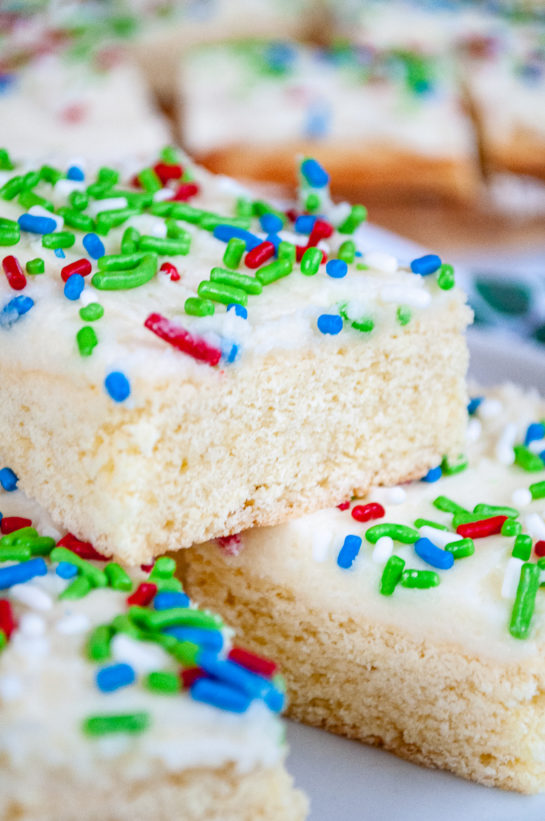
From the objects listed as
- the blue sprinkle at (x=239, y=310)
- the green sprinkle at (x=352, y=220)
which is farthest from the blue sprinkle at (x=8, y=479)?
the green sprinkle at (x=352, y=220)

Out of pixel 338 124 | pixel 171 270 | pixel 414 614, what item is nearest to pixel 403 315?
pixel 171 270

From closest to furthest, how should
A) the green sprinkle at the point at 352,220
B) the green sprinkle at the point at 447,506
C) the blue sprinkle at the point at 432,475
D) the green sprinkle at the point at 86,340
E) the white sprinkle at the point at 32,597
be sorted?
the white sprinkle at the point at 32,597 → the green sprinkle at the point at 86,340 → the green sprinkle at the point at 447,506 → the blue sprinkle at the point at 432,475 → the green sprinkle at the point at 352,220

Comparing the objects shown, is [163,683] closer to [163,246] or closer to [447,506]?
[447,506]

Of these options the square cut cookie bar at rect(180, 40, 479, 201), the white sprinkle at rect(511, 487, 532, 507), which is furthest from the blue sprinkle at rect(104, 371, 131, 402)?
the square cut cookie bar at rect(180, 40, 479, 201)

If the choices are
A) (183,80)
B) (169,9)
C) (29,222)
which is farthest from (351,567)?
(169,9)

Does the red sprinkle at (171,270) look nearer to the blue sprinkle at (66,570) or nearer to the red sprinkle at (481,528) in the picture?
the blue sprinkle at (66,570)

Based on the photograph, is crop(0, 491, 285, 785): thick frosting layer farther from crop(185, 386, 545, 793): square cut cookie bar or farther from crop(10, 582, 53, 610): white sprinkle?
crop(185, 386, 545, 793): square cut cookie bar
